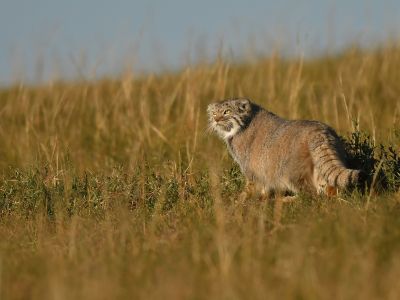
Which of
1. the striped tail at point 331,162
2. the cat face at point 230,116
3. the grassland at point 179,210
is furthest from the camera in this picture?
the cat face at point 230,116

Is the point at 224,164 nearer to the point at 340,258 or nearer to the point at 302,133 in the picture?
the point at 302,133

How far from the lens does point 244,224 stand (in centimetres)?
489

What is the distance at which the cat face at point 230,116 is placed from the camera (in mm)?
7168

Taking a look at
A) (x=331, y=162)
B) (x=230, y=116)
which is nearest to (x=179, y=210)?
(x=331, y=162)

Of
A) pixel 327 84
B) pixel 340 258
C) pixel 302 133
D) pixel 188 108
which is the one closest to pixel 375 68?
pixel 327 84

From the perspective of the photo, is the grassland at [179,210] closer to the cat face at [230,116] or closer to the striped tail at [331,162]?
the striped tail at [331,162]

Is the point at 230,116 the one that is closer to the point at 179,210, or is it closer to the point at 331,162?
the point at 179,210


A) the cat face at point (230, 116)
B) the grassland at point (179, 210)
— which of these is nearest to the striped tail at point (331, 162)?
the grassland at point (179, 210)

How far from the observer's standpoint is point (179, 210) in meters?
5.95

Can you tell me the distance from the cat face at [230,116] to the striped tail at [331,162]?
1.18m

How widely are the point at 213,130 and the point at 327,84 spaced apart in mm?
4128

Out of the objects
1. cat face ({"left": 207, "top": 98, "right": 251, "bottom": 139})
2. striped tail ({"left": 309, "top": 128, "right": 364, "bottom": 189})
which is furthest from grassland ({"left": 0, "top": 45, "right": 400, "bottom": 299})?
cat face ({"left": 207, "top": 98, "right": 251, "bottom": 139})

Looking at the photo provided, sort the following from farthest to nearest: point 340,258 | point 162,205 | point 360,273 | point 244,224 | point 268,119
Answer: point 268,119, point 162,205, point 244,224, point 340,258, point 360,273

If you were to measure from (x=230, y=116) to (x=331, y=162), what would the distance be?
1681mm
